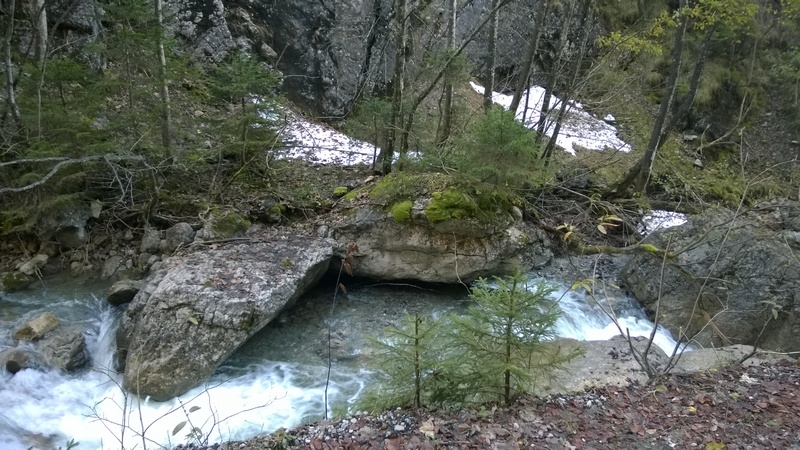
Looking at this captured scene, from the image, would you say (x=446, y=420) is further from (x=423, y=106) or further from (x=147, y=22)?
(x=423, y=106)

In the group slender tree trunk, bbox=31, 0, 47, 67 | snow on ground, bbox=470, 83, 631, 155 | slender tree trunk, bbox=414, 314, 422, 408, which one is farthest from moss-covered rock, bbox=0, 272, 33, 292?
snow on ground, bbox=470, 83, 631, 155

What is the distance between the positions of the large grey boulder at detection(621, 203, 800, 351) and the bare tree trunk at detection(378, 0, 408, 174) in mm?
4931

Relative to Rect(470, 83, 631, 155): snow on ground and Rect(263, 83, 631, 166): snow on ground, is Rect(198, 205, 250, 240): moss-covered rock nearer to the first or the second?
Rect(263, 83, 631, 166): snow on ground

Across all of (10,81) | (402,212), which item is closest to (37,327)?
(10,81)

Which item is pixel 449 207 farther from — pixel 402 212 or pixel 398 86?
pixel 398 86

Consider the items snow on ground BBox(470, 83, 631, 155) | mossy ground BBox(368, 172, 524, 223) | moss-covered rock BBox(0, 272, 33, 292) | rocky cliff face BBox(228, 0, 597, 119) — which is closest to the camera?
moss-covered rock BBox(0, 272, 33, 292)

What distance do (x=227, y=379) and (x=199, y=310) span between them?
2.96 feet

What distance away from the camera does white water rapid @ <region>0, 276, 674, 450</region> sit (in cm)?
485

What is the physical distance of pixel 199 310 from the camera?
5.71 m

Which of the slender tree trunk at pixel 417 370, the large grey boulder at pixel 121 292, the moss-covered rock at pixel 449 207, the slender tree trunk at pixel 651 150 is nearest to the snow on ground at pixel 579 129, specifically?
the slender tree trunk at pixel 651 150

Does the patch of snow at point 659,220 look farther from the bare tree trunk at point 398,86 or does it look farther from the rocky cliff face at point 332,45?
the rocky cliff face at point 332,45

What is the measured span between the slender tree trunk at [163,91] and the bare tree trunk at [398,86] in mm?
3751

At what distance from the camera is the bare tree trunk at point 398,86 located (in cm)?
823

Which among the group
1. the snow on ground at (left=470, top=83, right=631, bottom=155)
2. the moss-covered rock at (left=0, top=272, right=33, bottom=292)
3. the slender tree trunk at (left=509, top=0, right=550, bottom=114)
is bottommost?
the moss-covered rock at (left=0, top=272, right=33, bottom=292)
